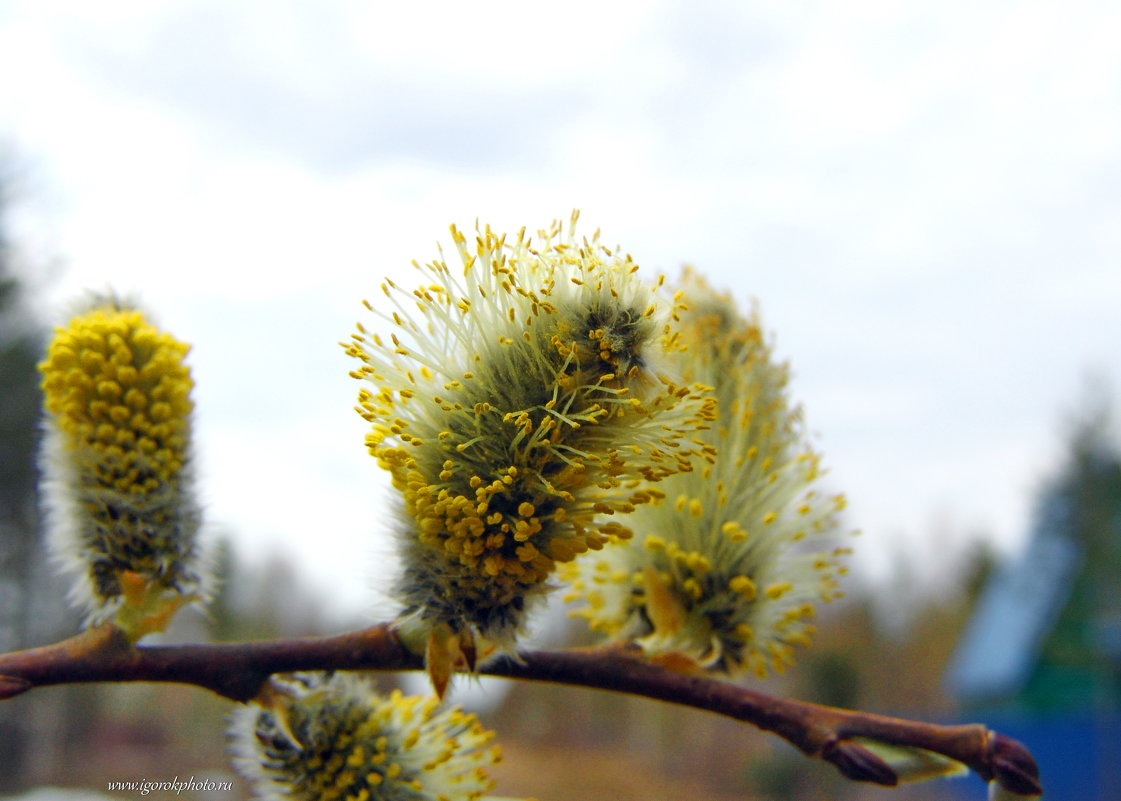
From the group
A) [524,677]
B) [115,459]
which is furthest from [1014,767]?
[115,459]

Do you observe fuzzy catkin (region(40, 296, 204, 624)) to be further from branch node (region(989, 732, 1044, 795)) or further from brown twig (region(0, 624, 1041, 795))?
branch node (region(989, 732, 1044, 795))

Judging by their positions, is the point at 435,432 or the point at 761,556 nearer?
the point at 435,432

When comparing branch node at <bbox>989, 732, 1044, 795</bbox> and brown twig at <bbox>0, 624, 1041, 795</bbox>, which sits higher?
brown twig at <bbox>0, 624, 1041, 795</bbox>

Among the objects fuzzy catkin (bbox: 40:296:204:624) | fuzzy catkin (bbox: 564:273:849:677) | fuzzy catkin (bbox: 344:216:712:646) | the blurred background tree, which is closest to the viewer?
fuzzy catkin (bbox: 344:216:712:646)

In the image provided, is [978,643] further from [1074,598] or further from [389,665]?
[389,665]

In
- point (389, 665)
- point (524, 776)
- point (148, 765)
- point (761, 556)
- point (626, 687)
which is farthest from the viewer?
point (524, 776)

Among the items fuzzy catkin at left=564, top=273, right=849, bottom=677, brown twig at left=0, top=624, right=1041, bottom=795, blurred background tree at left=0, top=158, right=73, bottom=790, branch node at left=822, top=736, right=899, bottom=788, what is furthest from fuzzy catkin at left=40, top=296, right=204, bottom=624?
blurred background tree at left=0, top=158, right=73, bottom=790

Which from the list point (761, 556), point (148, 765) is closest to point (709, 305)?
point (761, 556)
